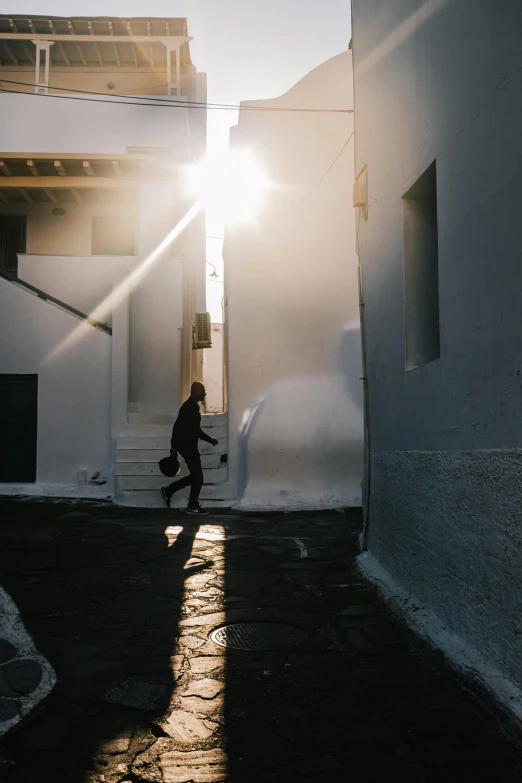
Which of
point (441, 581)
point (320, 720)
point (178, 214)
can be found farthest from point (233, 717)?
point (178, 214)

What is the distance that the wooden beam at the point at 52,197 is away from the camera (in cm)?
1705

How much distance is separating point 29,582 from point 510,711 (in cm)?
439

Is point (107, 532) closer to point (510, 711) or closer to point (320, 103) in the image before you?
point (510, 711)

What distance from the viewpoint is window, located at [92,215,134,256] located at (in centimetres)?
1802

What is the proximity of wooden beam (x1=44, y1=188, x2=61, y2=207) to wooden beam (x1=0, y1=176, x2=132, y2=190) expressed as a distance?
0.91 feet

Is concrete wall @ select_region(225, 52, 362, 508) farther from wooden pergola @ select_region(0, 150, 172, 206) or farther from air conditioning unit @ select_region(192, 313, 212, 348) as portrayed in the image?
air conditioning unit @ select_region(192, 313, 212, 348)

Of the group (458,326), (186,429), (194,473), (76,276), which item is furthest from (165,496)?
(458,326)

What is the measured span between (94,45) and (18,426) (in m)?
11.0

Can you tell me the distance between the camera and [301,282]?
12.3 m

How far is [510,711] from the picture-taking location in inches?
133

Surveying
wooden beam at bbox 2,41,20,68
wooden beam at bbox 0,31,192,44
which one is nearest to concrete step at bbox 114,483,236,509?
wooden beam at bbox 0,31,192,44

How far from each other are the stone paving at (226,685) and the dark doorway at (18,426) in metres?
6.46

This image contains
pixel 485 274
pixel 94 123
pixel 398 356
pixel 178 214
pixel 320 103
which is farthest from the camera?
pixel 94 123

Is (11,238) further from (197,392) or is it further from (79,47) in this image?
(197,392)
